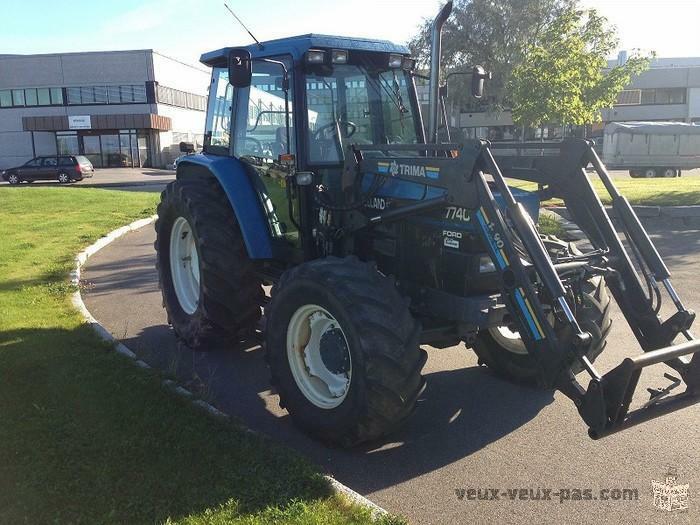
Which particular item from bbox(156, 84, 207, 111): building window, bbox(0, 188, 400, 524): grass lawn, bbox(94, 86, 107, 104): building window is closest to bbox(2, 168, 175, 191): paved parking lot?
bbox(94, 86, 107, 104): building window

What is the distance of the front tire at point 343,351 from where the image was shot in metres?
3.68

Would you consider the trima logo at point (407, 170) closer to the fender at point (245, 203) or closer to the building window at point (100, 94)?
the fender at point (245, 203)

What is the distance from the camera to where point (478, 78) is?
5.48m

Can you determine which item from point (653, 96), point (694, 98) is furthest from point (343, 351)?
point (694, 98)

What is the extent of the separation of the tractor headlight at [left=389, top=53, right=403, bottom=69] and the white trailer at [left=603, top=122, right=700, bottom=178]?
3089 cm

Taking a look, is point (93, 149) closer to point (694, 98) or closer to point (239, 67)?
point (239, 67)

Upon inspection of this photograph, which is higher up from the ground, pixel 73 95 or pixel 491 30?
pixel 491 30

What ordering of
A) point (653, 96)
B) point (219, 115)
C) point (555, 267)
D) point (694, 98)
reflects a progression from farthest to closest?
point (653, 96) < point (694, 98) < point (219, 115) < point (555, 267)

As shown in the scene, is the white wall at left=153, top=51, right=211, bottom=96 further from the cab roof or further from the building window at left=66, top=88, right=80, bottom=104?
the cab roof

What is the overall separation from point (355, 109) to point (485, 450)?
284 centimetres

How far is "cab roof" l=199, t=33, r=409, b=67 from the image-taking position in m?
4.81

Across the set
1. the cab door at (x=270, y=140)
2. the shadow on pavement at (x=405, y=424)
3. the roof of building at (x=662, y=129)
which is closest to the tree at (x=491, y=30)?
the roof of building at (x=662, y=129)

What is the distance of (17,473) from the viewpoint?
138 inches

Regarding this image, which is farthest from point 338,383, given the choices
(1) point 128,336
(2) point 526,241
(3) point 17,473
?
(1) point 128,336
